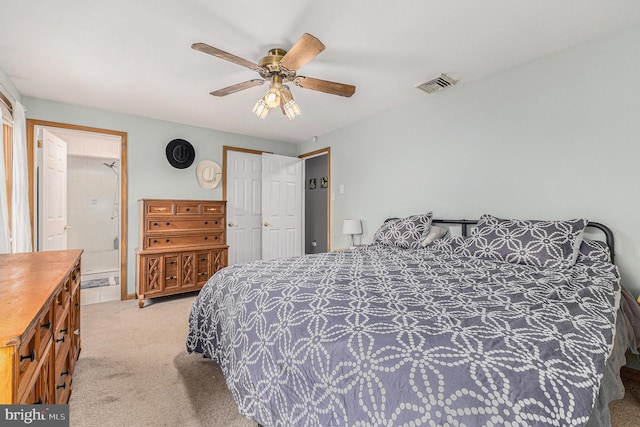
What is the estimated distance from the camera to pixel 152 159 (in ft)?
12.9

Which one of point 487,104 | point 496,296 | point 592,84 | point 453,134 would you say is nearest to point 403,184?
point 453,134

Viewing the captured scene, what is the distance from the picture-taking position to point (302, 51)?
1.83 metres

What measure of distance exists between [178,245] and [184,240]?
0.09 m

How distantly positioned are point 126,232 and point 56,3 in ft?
8.76

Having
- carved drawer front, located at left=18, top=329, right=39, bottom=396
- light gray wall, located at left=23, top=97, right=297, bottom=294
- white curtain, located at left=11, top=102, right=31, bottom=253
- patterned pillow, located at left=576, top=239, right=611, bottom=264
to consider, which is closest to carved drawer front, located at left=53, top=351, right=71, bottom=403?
carved drawer front, located at left=18, top=329, right=39, bottom=396

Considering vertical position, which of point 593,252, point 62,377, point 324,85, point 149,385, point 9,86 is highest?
point 9,86

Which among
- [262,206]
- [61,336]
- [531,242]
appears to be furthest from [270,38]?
[262,206]

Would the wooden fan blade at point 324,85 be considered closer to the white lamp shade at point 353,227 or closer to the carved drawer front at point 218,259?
the white lamp shade at point 353,227

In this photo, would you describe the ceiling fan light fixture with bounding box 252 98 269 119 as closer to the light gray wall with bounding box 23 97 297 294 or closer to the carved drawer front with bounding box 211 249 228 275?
the carved drawer front with bounding box 211 249 228 275

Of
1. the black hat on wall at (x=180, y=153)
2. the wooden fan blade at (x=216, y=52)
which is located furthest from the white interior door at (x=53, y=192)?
the wooden fan blade at (x=216, y=52)

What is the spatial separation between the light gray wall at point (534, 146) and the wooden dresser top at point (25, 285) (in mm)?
3038

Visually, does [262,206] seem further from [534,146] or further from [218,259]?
[534,146]

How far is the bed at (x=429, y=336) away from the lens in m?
0.77

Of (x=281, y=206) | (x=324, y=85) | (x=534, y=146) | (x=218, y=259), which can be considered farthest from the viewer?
(x=281, y=206)
